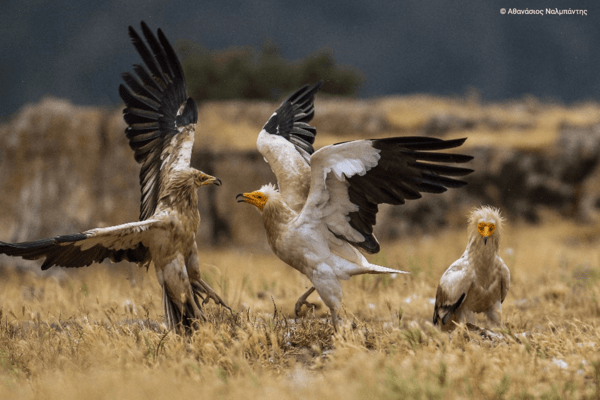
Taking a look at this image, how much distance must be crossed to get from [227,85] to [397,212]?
43.7 feet

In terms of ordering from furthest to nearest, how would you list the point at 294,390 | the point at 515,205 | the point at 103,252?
the point at 515,205
the point at 103,252
the point at 294,390

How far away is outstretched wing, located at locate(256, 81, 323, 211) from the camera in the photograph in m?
5.14

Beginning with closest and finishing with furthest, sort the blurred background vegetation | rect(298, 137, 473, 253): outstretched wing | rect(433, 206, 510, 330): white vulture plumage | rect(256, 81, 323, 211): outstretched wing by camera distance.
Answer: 1. rect(298, 137, 473, 253): outstretched wing
2. rect(433, 206, 510, 330): white vulture plumage
3. rect(256, 81, 323, 211): outstretched wing
4. the blurred background vegetation

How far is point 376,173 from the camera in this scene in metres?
4.17

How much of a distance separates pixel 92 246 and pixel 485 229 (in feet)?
10.0

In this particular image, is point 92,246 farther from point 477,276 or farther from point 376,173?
point 477,276

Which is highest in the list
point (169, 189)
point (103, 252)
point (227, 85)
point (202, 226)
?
point (227, 85)

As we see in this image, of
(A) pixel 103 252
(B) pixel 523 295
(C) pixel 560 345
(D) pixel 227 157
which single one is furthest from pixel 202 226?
(C) pixel 560 345

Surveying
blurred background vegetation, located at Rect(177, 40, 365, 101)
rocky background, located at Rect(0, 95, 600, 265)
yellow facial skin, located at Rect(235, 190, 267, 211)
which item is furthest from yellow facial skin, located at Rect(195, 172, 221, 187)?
blurred background vegetation, located at Rect(177, 40, 365, 101)

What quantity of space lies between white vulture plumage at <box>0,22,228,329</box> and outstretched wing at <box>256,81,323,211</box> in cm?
74

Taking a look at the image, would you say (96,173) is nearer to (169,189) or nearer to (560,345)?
(169,189)

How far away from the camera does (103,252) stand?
4359 mm

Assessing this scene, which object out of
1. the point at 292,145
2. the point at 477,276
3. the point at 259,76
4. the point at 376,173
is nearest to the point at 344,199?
the point at 376,173

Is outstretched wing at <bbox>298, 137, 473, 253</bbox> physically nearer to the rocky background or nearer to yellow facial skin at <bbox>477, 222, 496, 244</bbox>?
yellow facial skin at <bbox>477, 222, 496, 244</bbox>
